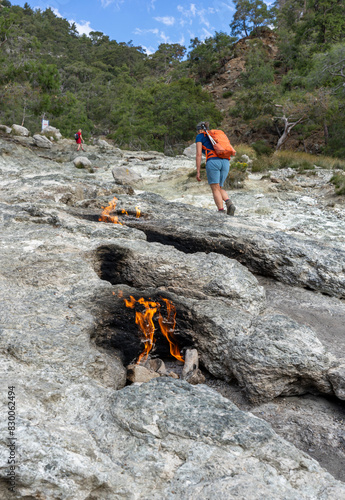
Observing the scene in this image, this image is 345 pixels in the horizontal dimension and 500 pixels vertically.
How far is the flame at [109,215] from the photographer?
5.69 m

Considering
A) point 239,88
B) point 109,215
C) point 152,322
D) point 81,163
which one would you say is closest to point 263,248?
point 152,322

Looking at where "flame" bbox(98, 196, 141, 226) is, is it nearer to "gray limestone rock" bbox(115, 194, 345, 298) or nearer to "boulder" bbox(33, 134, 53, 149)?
"gray limestone rock" bbox(115, 194, 345, 298)

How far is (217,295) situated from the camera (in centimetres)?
396

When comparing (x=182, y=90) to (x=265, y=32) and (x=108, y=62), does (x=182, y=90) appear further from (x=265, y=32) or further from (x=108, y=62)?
(x=108, y=62)

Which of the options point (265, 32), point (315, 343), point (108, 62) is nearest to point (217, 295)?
point (315, 343)

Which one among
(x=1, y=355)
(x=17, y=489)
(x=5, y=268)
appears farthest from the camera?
(x=5, y=268)

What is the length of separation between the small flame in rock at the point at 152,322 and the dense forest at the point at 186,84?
56.4 ft

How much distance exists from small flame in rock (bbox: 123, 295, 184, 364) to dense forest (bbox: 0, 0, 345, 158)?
1718cm

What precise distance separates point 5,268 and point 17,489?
245cm

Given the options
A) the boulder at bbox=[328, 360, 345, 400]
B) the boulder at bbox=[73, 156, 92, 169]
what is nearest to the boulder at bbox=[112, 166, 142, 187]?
the boulder at bbox=[73, 156, 92, 169]

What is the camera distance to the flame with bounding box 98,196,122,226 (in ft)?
18.7

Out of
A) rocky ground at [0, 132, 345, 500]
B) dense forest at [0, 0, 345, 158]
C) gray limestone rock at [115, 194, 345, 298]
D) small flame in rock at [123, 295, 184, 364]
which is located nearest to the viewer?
rocky ground at [0, 132, 345, 500]

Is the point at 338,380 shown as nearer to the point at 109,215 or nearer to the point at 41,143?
the point at 109,215

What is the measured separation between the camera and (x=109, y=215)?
5969 millimetres
